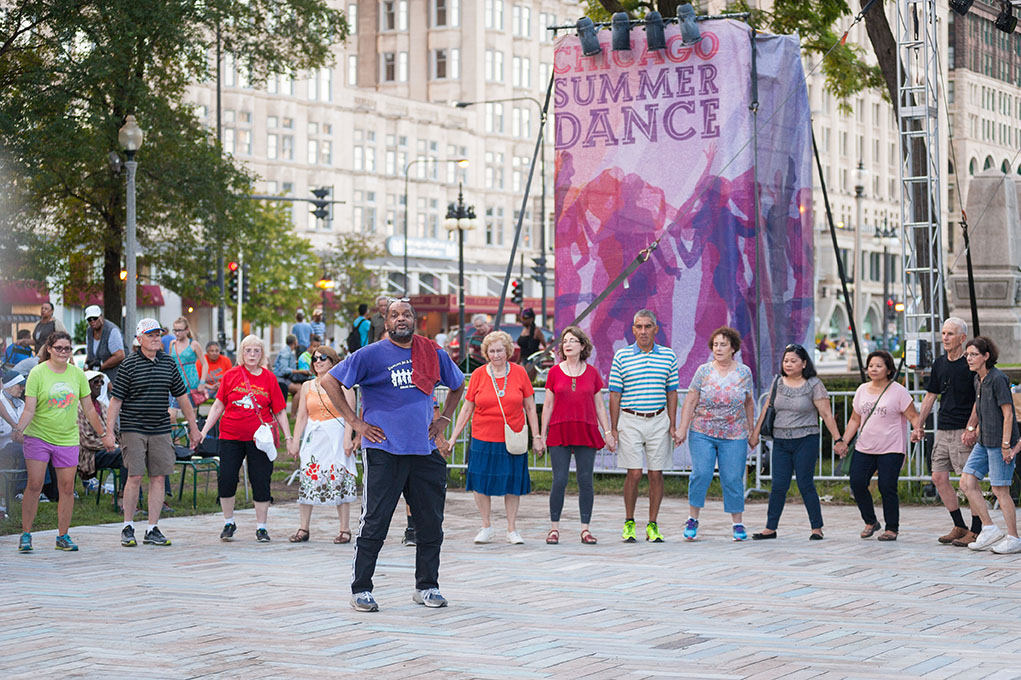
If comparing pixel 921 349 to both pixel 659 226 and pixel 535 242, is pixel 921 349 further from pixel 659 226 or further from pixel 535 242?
pixel 535 242

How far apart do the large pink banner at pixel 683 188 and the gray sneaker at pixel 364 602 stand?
8.73 m

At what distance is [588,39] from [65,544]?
28.3 feet

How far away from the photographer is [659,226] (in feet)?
57.5

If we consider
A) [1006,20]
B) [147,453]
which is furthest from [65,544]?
[1006,20]

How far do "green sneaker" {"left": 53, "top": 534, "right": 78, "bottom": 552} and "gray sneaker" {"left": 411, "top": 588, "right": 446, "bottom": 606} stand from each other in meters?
3.95

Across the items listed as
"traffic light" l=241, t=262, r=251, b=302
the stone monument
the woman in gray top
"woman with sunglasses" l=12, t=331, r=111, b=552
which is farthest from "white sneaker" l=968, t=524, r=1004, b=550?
"traffic light" l=241, t=262, r=251, b=302

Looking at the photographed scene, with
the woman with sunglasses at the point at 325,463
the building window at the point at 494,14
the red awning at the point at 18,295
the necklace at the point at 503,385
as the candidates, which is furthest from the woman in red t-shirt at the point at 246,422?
the building window at the point at 494,14

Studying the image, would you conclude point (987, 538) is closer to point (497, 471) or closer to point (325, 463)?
point (497, 471)

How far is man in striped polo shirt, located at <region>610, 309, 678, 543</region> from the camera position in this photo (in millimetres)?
12984

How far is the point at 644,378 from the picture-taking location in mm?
13000

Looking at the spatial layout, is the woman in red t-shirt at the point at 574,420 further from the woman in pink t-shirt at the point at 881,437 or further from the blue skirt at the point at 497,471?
the woman in pink t-shirt at the point at 881,437

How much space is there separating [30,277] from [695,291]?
1961 cm

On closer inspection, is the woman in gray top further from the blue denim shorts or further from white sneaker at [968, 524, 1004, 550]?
white sneaker at [968, 524, 1004, 550]

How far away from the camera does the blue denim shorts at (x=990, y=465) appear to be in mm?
12062
